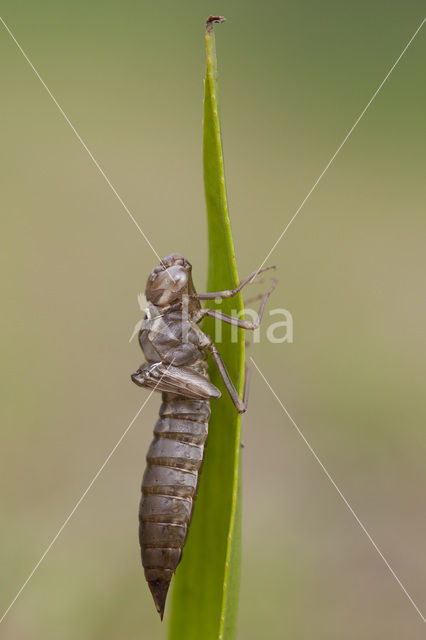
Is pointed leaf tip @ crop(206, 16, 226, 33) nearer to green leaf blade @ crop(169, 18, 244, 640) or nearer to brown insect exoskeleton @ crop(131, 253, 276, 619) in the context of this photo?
green leaf blade @ crop(169, 18, 244, 640)

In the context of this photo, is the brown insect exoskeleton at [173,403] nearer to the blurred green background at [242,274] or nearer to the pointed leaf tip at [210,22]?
the pointed leaf tip at [210,22]

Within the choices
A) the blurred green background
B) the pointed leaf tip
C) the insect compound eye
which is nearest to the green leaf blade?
the pointed leaf tip

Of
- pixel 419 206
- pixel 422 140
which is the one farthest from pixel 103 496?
pixel 422 140

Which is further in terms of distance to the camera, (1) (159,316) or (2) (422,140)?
(2) (422,140)

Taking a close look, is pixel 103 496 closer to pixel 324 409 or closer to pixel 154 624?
pixel 154 624

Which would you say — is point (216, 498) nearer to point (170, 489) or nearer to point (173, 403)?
point (170, 489)

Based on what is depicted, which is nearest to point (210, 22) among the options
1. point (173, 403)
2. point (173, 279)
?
point (173, 279)

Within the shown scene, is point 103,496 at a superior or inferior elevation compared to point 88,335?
inferior

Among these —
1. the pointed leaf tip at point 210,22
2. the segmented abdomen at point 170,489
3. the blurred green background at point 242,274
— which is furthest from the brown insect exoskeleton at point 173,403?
the blurred green background at point 242,274
